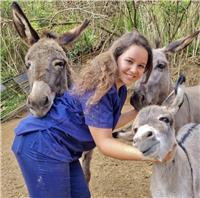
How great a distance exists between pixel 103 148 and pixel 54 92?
3.77 feet

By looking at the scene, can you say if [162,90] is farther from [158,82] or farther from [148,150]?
[148,150]

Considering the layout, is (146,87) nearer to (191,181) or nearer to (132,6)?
(191,181)

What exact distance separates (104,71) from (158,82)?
1.70 metres

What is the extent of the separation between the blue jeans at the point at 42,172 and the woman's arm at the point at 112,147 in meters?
0.39

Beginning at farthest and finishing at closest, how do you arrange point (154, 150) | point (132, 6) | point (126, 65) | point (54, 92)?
point (132, 6)
point (54, 92)
point (126, 65)
point (154, 150)

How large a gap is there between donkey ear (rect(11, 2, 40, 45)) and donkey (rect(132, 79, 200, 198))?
5.52 feet

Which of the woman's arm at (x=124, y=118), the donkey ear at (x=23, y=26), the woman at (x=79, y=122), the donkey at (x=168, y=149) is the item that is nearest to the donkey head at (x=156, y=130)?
the donkey at (x=168, y=149)

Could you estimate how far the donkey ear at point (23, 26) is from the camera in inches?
170

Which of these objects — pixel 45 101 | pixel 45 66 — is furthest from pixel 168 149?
pixel 45 66

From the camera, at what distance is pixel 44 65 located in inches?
155

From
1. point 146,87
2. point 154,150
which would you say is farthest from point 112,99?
point 146,87

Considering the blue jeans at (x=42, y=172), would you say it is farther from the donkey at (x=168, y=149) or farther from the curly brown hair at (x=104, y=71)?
the donkey at (x=168, y=149)

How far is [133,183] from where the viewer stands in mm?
4867

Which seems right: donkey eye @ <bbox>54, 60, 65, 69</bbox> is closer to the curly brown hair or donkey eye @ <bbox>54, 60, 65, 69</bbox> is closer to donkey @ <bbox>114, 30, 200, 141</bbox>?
donkey @ <bbox>114, 30, 200, 141</bbox>
